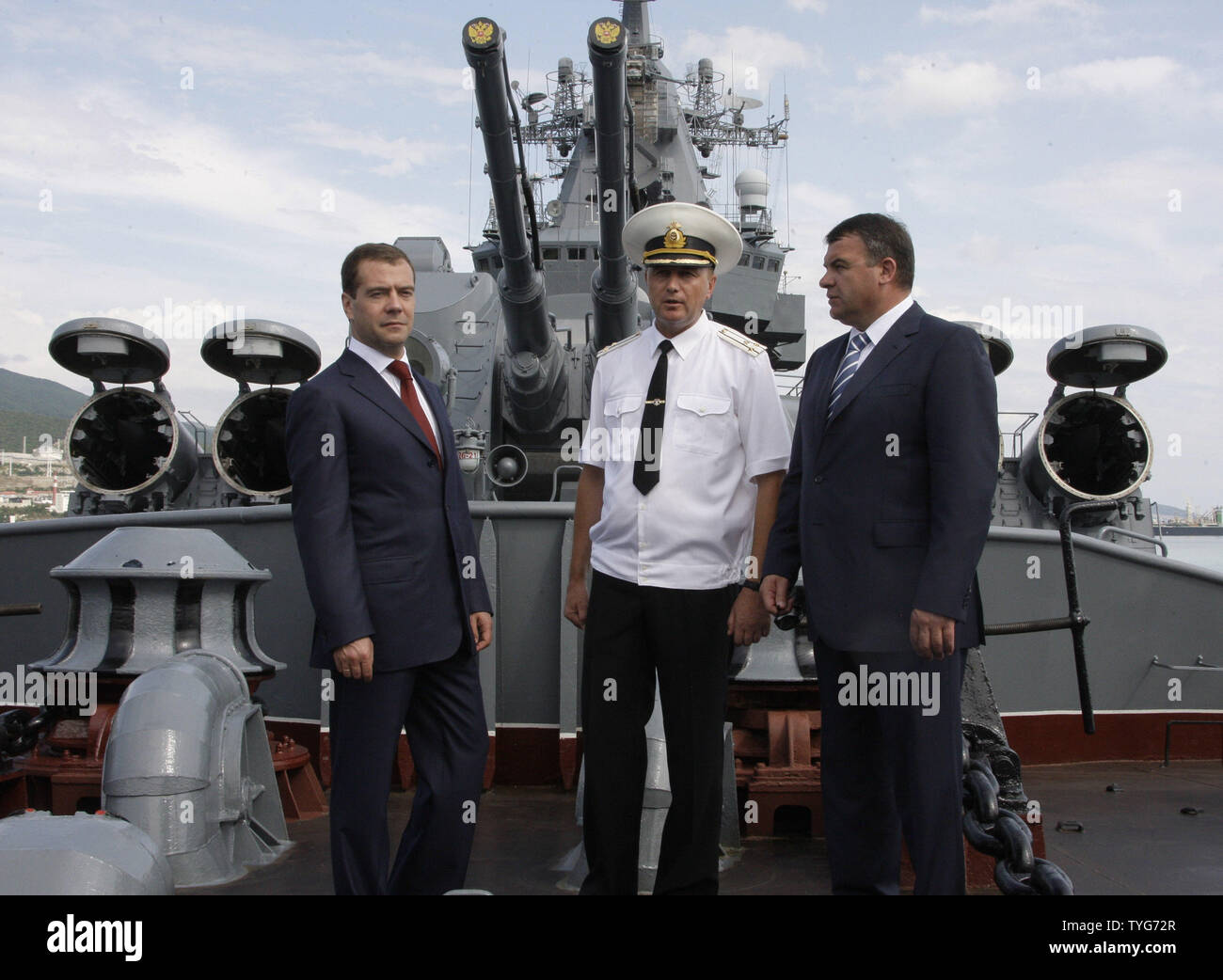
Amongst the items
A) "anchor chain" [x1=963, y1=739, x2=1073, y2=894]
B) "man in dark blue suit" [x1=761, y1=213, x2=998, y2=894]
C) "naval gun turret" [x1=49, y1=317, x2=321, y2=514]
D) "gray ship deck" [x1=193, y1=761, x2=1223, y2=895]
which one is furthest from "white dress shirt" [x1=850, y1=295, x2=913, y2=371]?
"naval gun turret" [x1=49, y1=317, x2=321, y2=514]

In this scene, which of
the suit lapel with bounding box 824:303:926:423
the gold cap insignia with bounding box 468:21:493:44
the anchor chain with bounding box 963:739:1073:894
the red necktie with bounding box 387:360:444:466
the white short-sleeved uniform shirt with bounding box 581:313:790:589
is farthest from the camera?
the gold cap insignia with bounding box 468:21:493:44

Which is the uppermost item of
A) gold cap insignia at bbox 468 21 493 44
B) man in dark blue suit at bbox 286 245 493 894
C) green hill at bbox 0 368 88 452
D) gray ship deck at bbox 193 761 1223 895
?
green hill at bbox 0 368 88 452

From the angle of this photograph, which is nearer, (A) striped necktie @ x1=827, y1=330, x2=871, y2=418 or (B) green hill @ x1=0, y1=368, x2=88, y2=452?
(A) striped necktie @ x1=827, y1=330, x2=871, y2=418

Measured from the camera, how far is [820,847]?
3.51m

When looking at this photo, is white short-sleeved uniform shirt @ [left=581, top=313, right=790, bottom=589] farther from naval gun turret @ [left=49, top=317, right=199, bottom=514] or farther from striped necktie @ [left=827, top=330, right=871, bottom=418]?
naval gun turret @ [left=49, top=317, right=199, bottom=514]

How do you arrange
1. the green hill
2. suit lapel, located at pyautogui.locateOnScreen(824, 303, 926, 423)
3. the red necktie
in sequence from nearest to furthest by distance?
suit lapel, located at pyautogui.locateOnScreen(824, 303, 926, 423)
the red necktie
the green hill

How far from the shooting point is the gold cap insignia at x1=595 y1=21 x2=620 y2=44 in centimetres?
541

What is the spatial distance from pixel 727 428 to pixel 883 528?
467 mm

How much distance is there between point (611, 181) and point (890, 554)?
14.0 ft

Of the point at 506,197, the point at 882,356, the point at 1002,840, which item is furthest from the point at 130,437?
the point at 1002,840

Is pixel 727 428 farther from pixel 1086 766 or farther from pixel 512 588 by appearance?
pixel 1086 766

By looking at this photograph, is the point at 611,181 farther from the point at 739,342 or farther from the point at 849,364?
the point at 849,364

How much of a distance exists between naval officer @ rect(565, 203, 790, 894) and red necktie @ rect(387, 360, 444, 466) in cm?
43
